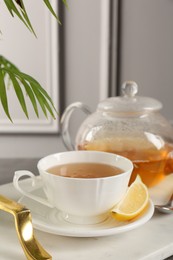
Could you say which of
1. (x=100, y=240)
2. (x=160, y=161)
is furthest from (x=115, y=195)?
(x=160, y=161)

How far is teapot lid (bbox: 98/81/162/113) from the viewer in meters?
0.76

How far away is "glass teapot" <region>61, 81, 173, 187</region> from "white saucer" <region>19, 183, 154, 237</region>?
0.10 m

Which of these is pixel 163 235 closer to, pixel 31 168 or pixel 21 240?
pixel 21 240

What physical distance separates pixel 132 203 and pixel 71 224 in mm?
87

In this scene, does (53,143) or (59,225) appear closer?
(59,225)

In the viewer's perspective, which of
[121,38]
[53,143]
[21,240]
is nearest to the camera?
[21,240]

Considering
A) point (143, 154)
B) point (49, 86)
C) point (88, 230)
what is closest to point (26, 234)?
point (88, 230)

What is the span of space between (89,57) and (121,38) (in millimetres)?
140

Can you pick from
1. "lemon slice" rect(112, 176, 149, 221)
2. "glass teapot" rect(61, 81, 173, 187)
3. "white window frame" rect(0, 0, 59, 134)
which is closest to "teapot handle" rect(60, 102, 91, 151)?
"glass teapot" rect(61, 81, 173, 187)

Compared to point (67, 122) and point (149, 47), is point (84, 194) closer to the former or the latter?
point (67, 122)

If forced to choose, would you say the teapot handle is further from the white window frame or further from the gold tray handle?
the white window frame

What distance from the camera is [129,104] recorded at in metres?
0.76

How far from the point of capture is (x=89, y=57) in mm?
1800

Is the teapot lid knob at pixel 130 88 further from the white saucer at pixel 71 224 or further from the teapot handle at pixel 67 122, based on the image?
the white saucer at pixel 71 224
